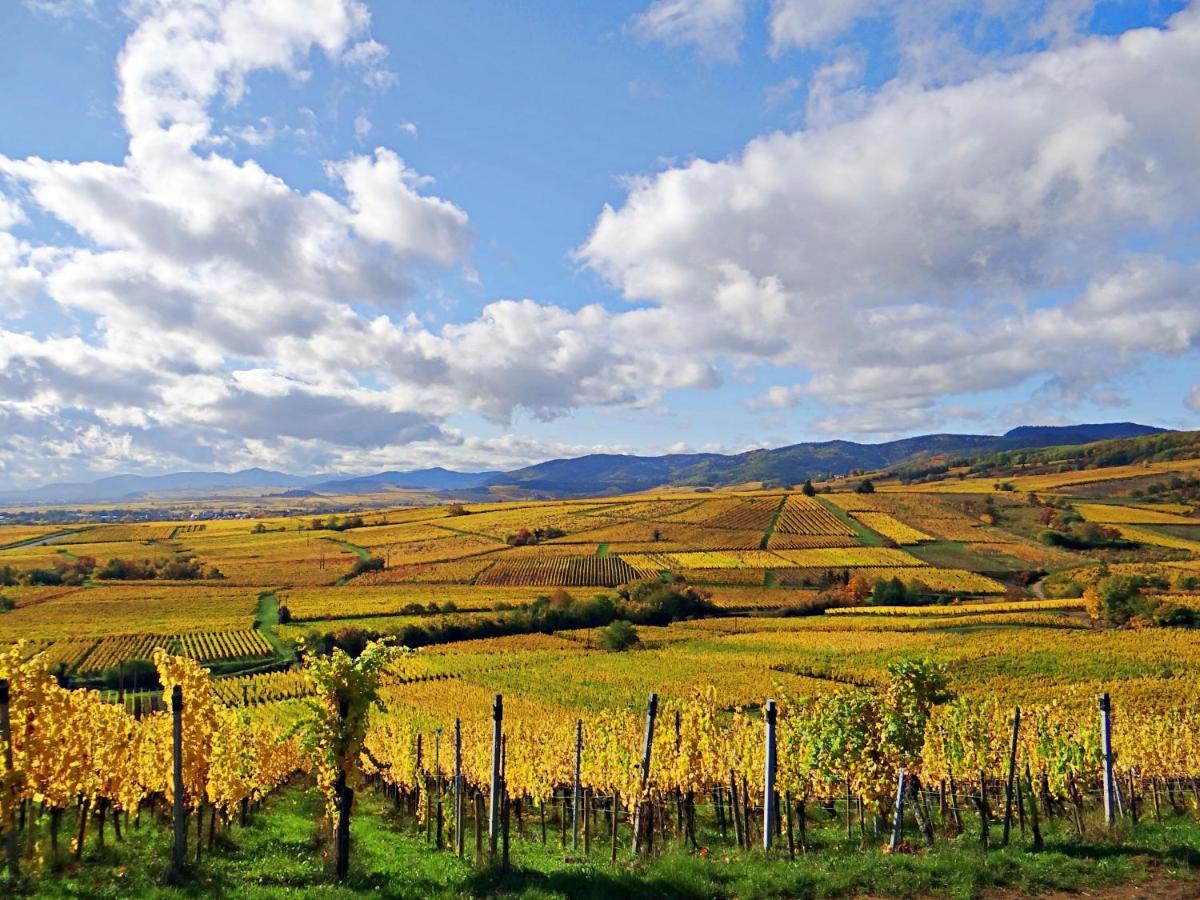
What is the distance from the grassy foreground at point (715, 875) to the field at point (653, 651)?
21 centimetres

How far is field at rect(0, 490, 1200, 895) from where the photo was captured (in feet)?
63.9

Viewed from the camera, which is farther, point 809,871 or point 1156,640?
point 1156,640

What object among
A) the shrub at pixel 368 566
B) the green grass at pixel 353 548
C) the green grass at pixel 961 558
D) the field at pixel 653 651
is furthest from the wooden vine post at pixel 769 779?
the green grass at pixel 353 548

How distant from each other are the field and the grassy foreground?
0.69 feet

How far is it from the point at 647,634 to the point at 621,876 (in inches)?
2644

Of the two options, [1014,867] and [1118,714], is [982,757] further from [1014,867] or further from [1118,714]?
[1118,714]

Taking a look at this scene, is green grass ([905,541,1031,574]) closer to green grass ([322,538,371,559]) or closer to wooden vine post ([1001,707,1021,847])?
green grass ([322,538,371,559])

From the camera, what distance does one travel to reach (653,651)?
68.3 metres

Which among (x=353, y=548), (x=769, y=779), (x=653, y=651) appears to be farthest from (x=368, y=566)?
(x=769, y=779)

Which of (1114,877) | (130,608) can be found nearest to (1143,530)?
(1114,877)

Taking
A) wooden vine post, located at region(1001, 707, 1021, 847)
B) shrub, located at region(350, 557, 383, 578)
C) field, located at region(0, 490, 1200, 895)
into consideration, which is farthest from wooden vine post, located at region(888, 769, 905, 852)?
shrub, located at region(350, 557, 383, 578)

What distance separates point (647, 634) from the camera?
76750mm

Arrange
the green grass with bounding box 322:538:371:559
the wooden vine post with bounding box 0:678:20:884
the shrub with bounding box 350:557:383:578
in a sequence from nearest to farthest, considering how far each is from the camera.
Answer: the wooden vine post with bounding box 0:678:20:884, the shrub with bounding box 350:557:383:578, the green grass with bounding box 322:538:371:559

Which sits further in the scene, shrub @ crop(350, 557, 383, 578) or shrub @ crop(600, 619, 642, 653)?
shrub @ crop(350, 557, 383, 578)
